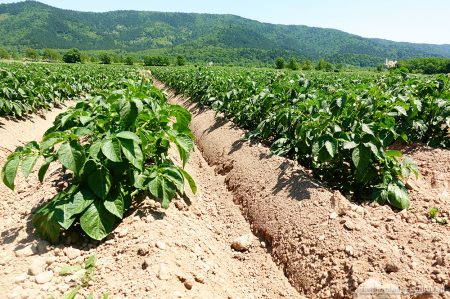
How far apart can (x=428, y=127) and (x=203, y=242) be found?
3.91m

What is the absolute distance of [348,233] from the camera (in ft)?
9.53

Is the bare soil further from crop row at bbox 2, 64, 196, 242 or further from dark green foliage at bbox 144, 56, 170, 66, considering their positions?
dark green foliage at bbox 144, 56, 170, 66

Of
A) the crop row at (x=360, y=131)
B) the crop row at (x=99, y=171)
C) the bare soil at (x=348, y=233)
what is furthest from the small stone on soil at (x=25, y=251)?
the crop row at (x=360, y=131)

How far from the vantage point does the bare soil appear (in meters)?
2.46

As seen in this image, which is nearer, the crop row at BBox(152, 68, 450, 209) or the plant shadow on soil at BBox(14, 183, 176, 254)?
the plant shadow on soil at BBox(14, 183, 176, 254)

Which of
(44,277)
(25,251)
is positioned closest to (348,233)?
(44,277)

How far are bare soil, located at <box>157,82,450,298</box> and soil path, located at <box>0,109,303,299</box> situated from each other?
25cm

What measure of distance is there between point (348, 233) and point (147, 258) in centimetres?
172

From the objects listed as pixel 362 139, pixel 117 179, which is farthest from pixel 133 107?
pixel 362 139

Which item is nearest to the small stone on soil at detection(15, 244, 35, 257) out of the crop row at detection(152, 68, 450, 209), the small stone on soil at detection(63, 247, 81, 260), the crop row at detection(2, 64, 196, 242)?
the crop row at detection(2, 64, 196, 242)

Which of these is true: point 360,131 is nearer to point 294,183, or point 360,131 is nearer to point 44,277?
point 294,183

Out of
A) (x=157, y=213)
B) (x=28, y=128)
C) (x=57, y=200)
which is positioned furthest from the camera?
(x=28, y=128)

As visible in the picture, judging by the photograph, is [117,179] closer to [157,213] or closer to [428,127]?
[157,213]

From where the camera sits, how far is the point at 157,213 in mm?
3082
